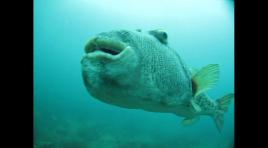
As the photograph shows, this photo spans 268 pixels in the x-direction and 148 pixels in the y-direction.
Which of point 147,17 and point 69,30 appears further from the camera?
point 147,17

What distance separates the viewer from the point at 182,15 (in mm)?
3148

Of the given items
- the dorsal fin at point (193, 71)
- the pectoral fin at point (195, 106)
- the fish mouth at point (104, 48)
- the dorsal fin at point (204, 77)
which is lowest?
the pectoral fin at point (195, 106)

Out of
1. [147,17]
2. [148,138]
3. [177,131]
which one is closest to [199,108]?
[177,131]

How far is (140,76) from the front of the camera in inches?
100

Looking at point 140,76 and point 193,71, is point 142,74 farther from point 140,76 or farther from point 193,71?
point 193,71

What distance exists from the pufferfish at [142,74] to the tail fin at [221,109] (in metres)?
0.29

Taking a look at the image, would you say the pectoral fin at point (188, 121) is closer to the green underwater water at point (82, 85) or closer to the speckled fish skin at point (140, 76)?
the green underwater water at point (82, 85)

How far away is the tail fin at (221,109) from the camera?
318 cm

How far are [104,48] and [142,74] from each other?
0.34m

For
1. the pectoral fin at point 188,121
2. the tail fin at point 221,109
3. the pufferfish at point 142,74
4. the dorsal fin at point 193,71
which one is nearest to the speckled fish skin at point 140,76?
the pufferfish at point 142,74

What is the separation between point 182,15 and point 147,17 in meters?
0.37

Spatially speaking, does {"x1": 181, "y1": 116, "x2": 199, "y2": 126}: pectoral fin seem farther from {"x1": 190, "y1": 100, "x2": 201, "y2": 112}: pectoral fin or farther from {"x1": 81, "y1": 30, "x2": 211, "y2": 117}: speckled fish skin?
{"x1": 81, "y1": 30, "x2": 211, "y2": 117}: speckled fish skin
